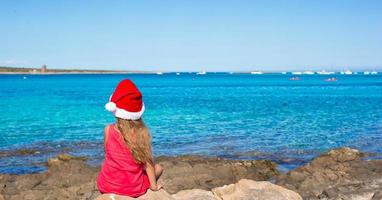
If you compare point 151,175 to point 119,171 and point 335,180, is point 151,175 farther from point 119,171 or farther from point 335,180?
point 335,180

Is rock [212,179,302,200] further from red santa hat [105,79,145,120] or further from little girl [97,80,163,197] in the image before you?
red santa hat [105,79,145,120]

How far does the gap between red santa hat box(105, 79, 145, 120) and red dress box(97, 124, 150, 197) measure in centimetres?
22

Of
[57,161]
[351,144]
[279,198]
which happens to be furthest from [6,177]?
[351,144]

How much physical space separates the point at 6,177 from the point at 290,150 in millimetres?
12590

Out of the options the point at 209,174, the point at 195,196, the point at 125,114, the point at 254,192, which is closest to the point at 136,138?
the point at 125,114

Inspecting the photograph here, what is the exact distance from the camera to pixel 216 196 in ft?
32.6

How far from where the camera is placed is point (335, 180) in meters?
14.6

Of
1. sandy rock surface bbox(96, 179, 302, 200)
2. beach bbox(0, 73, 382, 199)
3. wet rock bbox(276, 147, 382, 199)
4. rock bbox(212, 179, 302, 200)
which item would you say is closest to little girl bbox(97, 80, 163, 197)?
beach bbox(0, 73, 382, 199)

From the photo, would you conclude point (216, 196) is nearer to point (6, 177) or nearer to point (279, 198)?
point (279, 198)

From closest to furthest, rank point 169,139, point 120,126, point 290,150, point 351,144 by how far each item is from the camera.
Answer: point 120,126 → point 290,150 → point 351,144 → point 169,139

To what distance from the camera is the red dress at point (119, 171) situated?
6.46 m

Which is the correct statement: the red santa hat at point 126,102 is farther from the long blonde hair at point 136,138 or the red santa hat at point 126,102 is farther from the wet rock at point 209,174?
the wet rock at point 209,174

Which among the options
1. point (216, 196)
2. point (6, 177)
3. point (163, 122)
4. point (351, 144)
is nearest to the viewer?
point (216, 196)

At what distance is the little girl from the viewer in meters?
6.43
